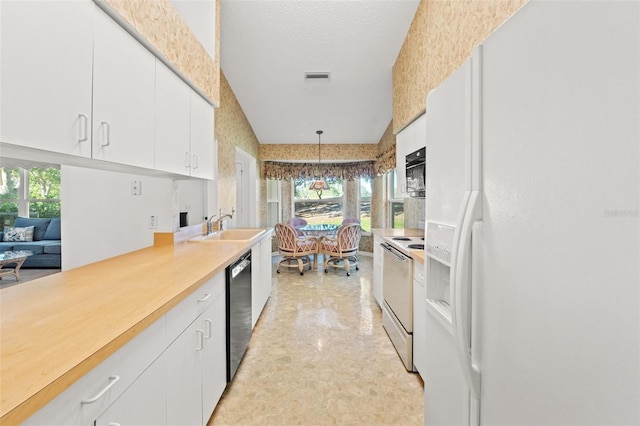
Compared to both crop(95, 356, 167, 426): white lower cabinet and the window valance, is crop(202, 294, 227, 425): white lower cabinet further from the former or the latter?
the window valance

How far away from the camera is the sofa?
47.0 inches

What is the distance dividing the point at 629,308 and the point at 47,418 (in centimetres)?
109

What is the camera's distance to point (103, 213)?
1.69 meters

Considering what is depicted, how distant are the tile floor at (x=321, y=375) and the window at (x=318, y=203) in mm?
3722

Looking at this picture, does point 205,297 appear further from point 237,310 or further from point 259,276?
point 259,276

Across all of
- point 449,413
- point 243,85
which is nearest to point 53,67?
point 449,413

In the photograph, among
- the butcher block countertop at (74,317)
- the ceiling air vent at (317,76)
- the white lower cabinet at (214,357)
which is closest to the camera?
the butcher block countertop at (74,317)

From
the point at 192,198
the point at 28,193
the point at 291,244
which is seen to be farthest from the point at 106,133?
the point at 291,244

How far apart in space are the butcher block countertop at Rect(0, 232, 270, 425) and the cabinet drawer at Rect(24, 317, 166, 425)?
39mm

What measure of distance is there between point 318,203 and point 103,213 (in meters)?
5.44

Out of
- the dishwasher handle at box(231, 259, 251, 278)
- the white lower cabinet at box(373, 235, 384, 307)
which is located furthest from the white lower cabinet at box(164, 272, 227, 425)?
the white lower cabinet at box(373, 235, 384, 307)

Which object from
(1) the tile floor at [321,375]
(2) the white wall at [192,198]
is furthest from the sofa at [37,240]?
(1) the tile floor at [321,375]

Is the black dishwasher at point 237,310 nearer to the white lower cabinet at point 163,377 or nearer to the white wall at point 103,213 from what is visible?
the white lower cabinet at point 163,377

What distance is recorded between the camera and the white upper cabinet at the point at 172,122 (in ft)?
5.48
